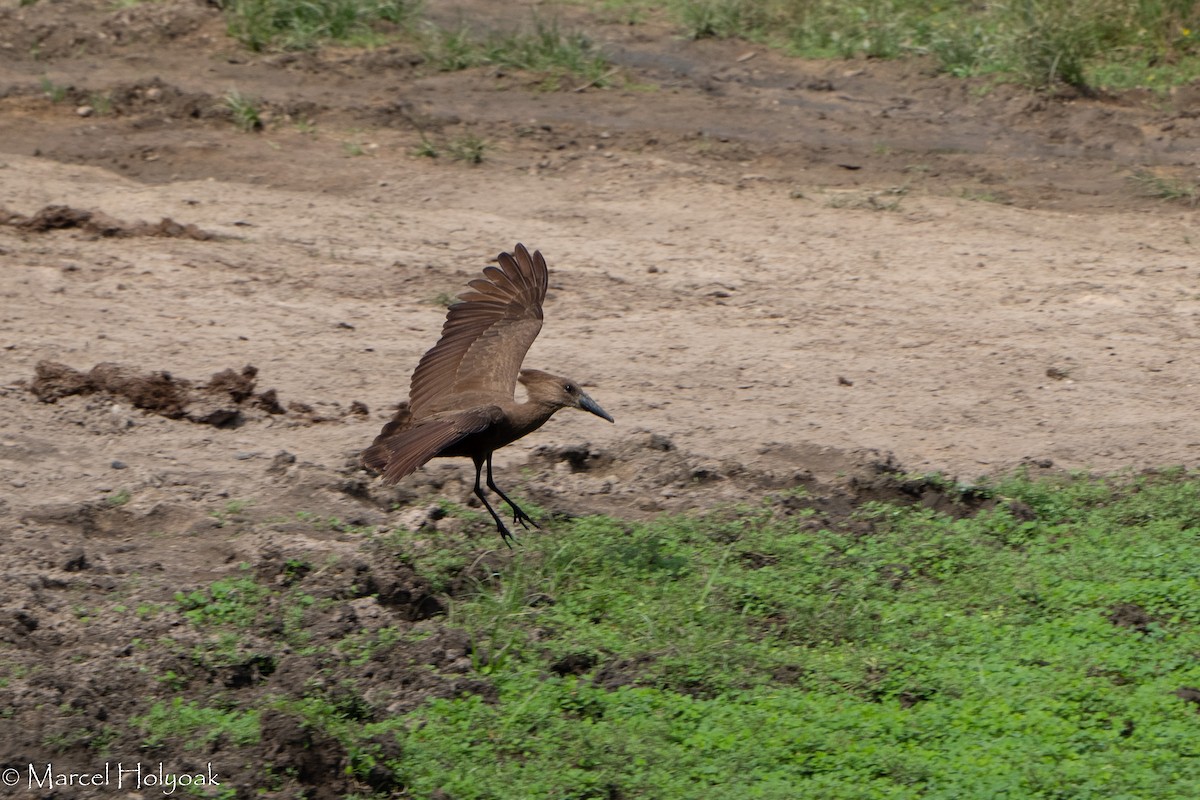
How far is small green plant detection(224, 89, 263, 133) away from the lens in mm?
10734

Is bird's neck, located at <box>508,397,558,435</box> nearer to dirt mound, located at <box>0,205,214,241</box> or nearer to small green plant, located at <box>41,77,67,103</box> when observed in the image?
dirt mound, located at <box>0,205,214,241</box>

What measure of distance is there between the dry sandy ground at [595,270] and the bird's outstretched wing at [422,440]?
66 cm

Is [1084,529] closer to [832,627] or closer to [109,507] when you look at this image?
[832,627]

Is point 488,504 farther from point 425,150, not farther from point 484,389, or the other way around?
point 425,150

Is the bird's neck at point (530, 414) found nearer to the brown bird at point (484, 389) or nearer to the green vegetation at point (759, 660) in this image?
the brown bird at point (484, 389)

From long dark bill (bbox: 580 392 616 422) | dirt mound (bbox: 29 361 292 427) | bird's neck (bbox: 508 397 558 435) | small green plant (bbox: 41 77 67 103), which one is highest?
bird's neck (bbox: 508 397 558 435)

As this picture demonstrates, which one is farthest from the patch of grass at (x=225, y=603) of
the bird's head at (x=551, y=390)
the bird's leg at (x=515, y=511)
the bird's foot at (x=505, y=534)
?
the bird's head at (x=551, y=390)

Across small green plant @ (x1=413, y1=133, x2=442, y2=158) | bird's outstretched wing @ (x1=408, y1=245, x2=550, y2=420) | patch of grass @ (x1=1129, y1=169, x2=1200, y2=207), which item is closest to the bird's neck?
bird's outstretched wing @ (x1=408, y1=245, x2=550, y2=420)

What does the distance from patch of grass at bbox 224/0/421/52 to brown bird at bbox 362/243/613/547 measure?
634cm

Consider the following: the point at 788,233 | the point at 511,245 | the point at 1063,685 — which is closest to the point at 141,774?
the point at 1063,685

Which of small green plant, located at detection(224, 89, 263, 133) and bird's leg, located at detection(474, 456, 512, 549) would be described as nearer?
bird's leg, located at detection(474, 456, 512, 549)

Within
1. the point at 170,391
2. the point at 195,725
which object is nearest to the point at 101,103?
the point at 170,391

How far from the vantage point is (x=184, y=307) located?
8102 mm

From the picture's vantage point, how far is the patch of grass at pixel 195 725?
14.3ft
